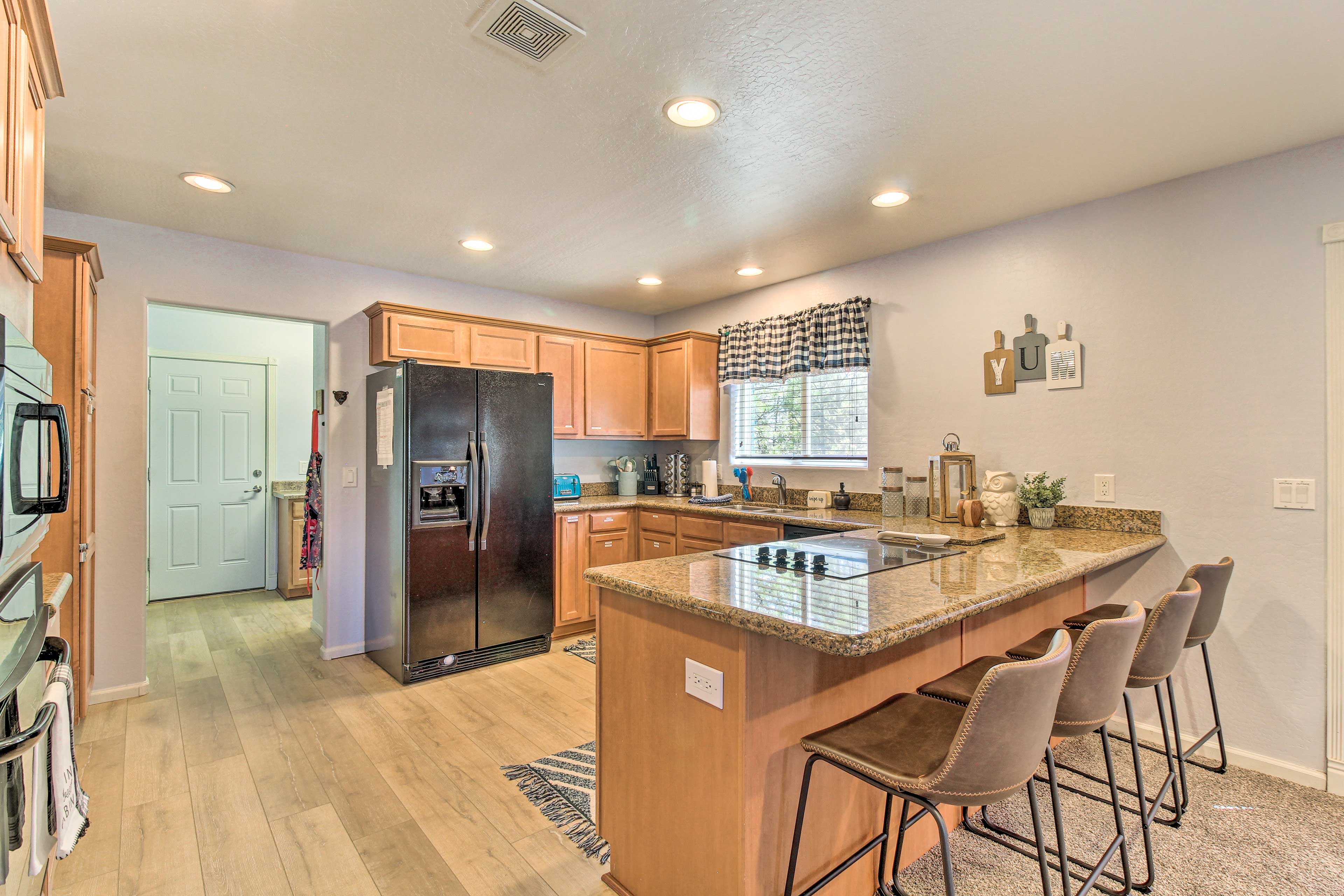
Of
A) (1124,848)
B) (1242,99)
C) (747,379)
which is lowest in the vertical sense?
(1124,848)

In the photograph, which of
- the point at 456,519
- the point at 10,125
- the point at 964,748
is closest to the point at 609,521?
the point at 456,519

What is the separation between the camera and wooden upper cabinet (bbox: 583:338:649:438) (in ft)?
15.8

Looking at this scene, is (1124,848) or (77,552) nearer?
(1124,848)

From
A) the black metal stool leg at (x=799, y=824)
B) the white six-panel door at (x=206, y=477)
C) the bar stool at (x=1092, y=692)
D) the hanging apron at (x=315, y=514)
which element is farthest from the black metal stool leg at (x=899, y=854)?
the white six-panel door at (x=206, y=477)

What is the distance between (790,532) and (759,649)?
7.27ft

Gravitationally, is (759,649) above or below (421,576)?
above

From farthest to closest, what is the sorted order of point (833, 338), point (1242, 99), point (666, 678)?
point (833, 338), point (1242, 99), point (666, 678)

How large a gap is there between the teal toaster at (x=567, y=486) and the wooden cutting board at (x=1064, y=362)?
3164mm

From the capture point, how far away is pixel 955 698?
1698 millimetres

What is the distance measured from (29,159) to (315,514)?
288 cm

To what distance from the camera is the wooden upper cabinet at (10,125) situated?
1173 mm

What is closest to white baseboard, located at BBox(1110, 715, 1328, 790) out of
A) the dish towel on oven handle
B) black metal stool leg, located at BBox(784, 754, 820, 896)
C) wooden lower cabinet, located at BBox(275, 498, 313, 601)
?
black metal stool leg, located at BBox(784, 754, 820, 896)

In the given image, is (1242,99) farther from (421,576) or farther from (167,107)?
(421,576)

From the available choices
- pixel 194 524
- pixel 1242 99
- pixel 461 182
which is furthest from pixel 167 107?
pixel 194 524
